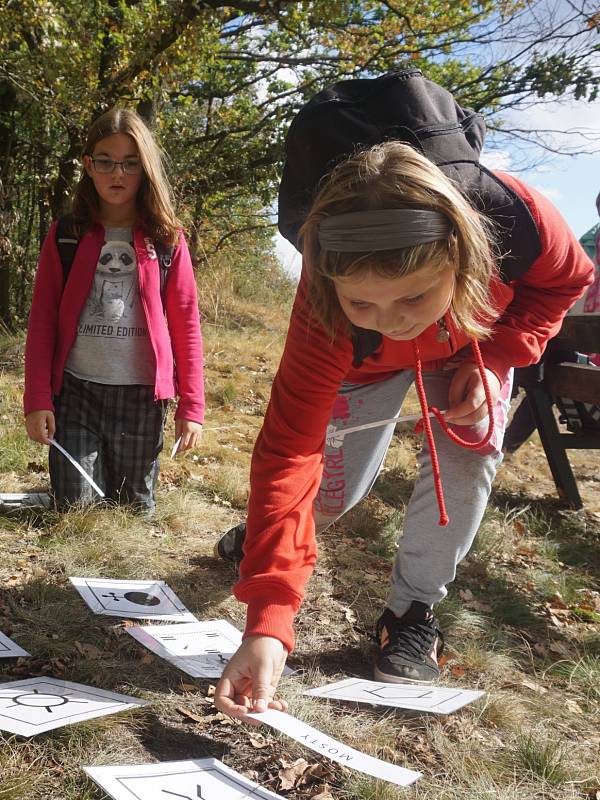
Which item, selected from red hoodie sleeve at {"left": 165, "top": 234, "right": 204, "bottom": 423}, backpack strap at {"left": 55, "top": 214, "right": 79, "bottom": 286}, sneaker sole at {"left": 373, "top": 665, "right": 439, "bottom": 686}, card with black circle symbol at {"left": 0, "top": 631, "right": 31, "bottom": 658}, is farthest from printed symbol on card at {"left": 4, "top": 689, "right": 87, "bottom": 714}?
backpack strap at {"left": 55, "top": 214, "right": 79, "bottom": 286}

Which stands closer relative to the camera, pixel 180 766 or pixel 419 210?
pixel 419 210

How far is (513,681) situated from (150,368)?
187cm

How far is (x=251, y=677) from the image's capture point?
4.41ft

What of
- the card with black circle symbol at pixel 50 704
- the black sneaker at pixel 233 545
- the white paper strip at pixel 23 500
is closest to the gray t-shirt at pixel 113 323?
the white paper strip at pixel 23 500

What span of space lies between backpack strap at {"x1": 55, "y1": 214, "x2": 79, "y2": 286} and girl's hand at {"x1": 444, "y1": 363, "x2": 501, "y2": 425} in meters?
1.74

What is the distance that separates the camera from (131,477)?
3.08m

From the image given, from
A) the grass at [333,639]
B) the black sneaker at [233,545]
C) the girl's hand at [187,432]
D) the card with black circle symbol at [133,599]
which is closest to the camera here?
the grass at [333,639]

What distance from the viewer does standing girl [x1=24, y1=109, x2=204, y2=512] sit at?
2.86 metres

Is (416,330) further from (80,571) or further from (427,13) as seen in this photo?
(427,13)

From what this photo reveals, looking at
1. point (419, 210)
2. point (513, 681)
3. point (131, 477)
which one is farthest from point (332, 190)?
point (131, 477)

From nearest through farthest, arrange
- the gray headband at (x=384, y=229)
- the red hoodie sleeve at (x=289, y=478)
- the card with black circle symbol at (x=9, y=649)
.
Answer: the gray headband at (x=384, y=229) < the red hoodie sleeve at (x=289, y=478) < the card with black circle symbol at (x=9, y=649)

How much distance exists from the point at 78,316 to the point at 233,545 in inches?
45.8

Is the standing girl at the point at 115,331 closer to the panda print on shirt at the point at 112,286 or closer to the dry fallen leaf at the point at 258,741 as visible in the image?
the panda print on shirt at the point at 112,286

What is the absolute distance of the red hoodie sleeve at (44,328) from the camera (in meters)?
2.85
